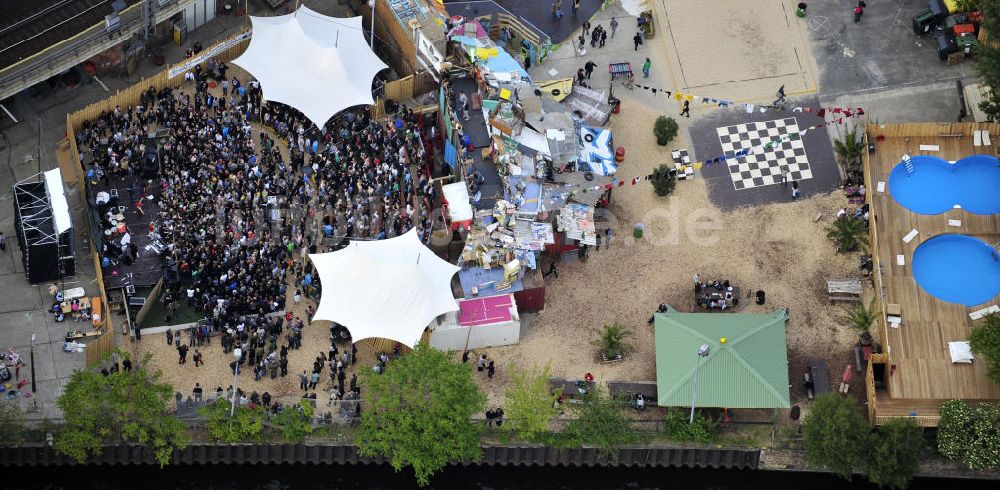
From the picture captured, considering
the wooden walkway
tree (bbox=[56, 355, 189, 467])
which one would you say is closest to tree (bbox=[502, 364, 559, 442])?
tree (bbox=[56, 355, 189, 467])

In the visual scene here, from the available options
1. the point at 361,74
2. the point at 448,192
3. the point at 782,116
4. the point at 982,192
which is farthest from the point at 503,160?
the point at 982,192

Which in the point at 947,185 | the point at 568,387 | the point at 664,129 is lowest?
the point at 568,387

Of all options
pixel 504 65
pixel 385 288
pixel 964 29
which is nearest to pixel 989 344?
pixel 964 29

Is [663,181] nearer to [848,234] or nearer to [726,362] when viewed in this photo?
[848,234]

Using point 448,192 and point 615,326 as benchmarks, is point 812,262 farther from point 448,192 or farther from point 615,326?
point 448,192

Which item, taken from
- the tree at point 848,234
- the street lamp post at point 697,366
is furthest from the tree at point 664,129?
the street lamp post at point 697,366

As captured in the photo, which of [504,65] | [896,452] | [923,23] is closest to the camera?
[896,452]
